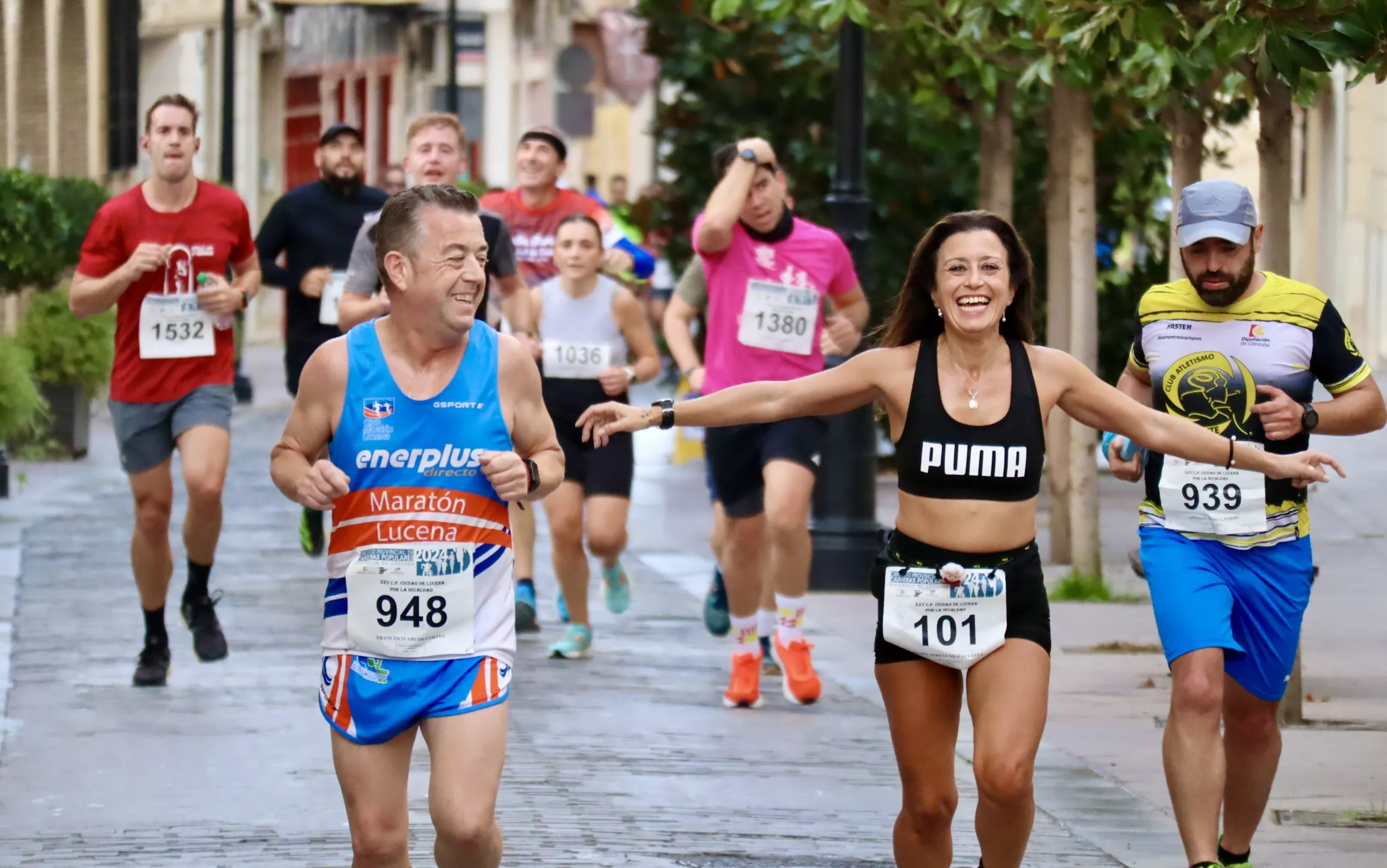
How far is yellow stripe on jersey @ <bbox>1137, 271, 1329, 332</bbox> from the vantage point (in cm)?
→ 632

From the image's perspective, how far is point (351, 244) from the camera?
11.5m

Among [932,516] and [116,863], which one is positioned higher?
[932,516]

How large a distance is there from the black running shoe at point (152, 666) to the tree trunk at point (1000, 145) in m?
6.57

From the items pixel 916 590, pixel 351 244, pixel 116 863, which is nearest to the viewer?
pixel 916 590

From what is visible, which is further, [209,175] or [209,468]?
[209,175]

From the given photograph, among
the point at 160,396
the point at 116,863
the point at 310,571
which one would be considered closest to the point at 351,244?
the point at 310,571

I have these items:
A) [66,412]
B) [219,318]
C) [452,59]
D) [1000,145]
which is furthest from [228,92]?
[219,318]

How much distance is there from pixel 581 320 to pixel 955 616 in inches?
183

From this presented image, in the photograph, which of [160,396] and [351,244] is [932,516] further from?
[351,244]

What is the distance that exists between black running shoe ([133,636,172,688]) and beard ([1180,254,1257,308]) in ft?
14.6

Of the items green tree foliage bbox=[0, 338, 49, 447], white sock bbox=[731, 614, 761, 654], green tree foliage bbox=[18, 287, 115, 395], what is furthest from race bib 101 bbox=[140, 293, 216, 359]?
green tree foliage bbox=[18, 287, 115, 395]

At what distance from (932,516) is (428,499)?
3.97 feet

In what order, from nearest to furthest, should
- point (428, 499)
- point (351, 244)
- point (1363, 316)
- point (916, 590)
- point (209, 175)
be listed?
point (428, 499), point (916, 590), point (351, 244), point (1363, 316), point (209, 175)

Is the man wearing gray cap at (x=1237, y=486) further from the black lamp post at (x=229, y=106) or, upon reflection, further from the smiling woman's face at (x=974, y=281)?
the black lamp post at (x=229, y=106)
